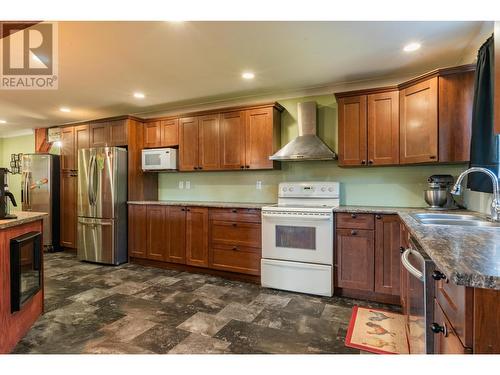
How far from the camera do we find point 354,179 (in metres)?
3.40

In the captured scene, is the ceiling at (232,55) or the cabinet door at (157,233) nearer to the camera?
the ceiling at (232,55)

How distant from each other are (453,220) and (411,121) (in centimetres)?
116

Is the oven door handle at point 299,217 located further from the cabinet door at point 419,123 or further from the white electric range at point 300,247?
the cabinet door at point 419,123

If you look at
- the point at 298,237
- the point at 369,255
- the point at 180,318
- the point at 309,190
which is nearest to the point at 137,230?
the point at 180,318

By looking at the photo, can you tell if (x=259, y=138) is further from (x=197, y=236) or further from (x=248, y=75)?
(x=197, y=236)

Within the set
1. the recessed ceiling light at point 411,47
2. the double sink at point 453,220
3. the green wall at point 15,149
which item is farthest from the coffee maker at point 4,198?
the green wall at point 15,149

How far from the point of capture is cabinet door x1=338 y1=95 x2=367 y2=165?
10.0 ft

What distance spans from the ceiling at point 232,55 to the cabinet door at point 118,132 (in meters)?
0.42

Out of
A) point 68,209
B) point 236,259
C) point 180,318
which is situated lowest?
point 180,318

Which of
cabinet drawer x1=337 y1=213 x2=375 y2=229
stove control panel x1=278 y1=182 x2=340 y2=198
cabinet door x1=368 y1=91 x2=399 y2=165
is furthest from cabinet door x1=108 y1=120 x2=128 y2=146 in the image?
cabinet door x1=368 y1=91 x2=399 y2=165

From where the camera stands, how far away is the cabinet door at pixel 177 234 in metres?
3.75

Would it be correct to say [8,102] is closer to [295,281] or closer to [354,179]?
[295,281]

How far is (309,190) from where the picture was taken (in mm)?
3445
